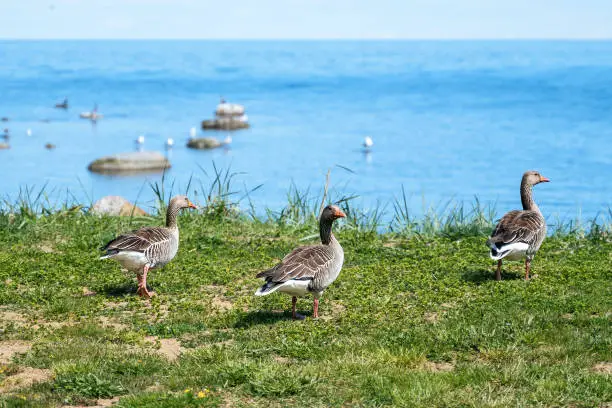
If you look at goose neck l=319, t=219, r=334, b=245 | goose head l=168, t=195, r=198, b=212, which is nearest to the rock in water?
goose head l=168, t=195, r=198, b=212

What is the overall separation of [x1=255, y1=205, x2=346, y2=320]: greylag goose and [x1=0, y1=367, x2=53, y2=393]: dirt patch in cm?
260

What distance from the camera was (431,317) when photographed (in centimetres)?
1090

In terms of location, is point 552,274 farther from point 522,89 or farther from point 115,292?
point 522,89

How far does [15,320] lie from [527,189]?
8.44 metres

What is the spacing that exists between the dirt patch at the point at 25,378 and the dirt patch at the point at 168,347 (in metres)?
1.33

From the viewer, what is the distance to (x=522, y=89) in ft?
478

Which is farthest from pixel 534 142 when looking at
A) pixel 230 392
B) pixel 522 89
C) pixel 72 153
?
pixel 230 392

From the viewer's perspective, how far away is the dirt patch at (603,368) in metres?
8.62

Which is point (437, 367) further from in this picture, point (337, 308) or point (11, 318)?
point (11, 318)

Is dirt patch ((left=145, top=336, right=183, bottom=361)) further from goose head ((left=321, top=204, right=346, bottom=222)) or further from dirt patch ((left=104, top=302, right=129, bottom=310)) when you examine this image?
goose head ((left=321, top=204, right=346, bottom=222))

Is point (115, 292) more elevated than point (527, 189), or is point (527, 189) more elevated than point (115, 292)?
point (527, 189)

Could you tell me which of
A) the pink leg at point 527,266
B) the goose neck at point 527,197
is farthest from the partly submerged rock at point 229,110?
the pink leg at point 527,266

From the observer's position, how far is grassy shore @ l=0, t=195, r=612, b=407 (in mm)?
8008

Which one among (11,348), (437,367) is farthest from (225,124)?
(437,367)
